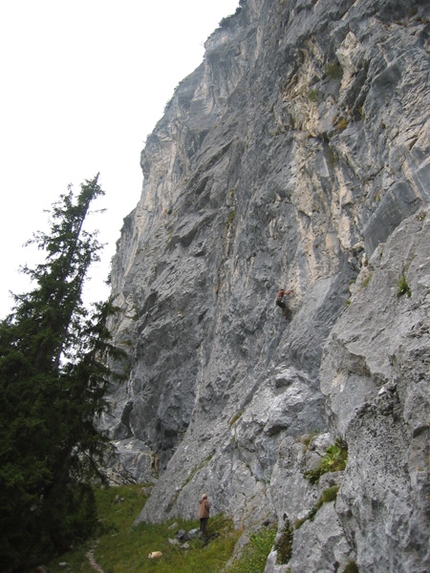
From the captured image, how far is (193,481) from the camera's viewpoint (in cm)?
1659

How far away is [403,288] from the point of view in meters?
8.93

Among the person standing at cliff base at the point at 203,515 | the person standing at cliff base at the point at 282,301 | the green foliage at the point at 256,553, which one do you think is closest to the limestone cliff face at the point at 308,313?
the person standing at cliff base at the point at 282,301

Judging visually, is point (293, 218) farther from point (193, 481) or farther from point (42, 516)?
point (42, 516)

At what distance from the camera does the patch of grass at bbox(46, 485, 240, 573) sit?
1103cm

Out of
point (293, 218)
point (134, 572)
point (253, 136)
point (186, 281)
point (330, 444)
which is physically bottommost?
point (134, 572)

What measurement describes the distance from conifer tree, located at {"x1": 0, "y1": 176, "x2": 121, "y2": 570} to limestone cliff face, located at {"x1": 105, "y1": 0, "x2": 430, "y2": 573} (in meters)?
3.86

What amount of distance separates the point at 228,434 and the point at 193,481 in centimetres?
224

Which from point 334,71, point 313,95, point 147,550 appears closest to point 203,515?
point 147,550

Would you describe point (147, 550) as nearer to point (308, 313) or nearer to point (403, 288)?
point (308, 313)

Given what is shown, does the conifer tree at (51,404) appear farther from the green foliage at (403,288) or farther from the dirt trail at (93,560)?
the green foliage at (403,288)

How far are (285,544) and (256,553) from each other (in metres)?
1.98

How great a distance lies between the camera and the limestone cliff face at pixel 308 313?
19.2 feet

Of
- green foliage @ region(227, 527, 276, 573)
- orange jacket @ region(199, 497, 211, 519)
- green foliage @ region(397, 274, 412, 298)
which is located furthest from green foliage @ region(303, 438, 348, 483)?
orange jacket @ region(199, 497, 211, 519)

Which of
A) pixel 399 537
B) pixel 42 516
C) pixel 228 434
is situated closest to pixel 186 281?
pixel 228 434
